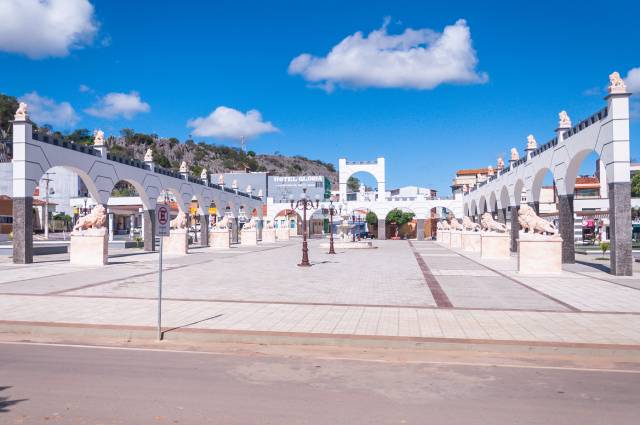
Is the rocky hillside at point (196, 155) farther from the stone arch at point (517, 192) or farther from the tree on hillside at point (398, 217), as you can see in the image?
the stone arch at point (517, 192)

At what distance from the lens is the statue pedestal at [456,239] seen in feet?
123

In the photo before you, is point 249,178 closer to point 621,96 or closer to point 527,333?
point 621,96

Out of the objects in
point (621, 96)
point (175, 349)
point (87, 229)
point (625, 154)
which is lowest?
point (175, 349)

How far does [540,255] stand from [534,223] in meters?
1.14

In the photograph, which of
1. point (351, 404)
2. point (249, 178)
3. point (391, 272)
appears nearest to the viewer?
point (351, 404)

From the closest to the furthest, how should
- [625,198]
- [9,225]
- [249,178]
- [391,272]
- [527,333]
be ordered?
[527,333], [625,198], [391,272], [9,225], [249,178]

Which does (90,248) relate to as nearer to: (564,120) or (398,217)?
(564,120)

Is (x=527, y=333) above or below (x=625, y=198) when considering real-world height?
below

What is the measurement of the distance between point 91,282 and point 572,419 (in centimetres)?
1372

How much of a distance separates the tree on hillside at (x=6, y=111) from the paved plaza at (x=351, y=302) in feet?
251

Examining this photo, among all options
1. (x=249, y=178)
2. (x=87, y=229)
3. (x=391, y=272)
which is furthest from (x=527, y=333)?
(x=249, y=178)

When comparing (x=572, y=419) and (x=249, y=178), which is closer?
(x=572, y=419)

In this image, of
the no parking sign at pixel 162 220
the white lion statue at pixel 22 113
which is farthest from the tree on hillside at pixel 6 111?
the no parking sign at pixel 162 220

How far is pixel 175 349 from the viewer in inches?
306
